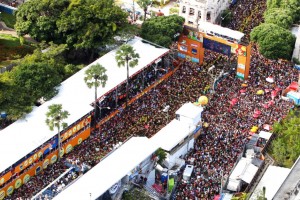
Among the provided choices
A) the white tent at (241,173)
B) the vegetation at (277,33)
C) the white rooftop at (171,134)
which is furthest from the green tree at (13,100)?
the vegetation at (277,33)

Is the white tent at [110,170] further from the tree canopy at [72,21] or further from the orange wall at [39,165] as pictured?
the tree canopy at [72,21]

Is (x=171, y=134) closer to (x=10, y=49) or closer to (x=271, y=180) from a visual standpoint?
(x=271, y=180)

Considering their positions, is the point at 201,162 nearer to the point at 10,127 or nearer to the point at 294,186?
the point at 294,186

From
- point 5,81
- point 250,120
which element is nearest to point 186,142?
point 250,120

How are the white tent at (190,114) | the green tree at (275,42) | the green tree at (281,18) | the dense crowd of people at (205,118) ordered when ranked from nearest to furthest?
the dense crowd of people at (205,118) < the white tent at (190,114) < the green tree at (275,42) < the green tree at (281,18)

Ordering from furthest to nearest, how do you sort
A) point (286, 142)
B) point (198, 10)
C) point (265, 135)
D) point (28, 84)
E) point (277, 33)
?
point (198, 10), point (277, 33), point (28, 84), point (265, 135), point (286, 142)

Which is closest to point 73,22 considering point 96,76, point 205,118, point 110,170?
point 96,76

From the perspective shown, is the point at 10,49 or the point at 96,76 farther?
the point at 10,49
